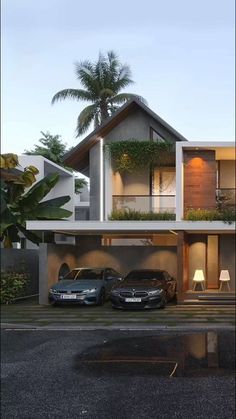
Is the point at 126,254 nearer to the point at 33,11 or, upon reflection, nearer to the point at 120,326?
the point at 120,326

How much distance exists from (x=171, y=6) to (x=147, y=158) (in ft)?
26.0

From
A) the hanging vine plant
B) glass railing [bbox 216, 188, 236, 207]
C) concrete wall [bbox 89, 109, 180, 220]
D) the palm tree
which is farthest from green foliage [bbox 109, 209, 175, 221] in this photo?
the palm tree

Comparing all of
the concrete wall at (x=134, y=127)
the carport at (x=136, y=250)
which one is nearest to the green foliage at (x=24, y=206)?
the carport at (x=136, y=250)

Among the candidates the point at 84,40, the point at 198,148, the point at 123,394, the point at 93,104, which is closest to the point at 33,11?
the point at 84,40

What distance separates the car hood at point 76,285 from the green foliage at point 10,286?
7.17 feet

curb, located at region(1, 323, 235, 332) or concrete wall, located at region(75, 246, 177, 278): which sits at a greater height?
concrete wall, located at region(75, 246, 177, 278)

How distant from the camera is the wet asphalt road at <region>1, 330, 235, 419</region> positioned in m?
6.27

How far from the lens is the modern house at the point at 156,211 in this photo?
758 inches

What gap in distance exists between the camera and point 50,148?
148 feet

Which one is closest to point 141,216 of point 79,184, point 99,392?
point 99,392

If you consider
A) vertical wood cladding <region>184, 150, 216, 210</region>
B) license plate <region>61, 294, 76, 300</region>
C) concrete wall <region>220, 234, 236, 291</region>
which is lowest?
license plate <region>61, 294, 76, 300</region>

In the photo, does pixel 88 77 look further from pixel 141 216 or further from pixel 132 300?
pixel 132 300

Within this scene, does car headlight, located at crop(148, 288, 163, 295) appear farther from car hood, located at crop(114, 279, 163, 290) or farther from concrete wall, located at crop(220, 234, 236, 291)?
concrete wall, located at crop(220, 234, 236, 291)

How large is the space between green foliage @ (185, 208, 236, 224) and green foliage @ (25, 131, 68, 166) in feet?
A: 82.2
